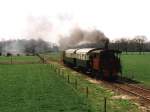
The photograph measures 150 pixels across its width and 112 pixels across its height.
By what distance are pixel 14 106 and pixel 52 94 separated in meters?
5.31

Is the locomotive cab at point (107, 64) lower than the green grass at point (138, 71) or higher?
higher

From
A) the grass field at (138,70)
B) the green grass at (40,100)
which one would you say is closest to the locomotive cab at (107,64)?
the grass field at (138,70)

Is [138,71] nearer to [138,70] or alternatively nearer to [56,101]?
[138,70]

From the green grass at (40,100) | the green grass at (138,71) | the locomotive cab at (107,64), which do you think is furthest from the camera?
the green grass at (138,71)

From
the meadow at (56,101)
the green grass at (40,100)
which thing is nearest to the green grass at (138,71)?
the meadow at (56,101)

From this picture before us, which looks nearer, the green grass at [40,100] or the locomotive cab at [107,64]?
the green grass at [40,100]

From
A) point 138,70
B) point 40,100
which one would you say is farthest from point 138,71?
point 40,100

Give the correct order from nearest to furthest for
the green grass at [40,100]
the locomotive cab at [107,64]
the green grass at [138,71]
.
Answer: the green grass at [40,100]
the locomotive cab at [107,64]
the green grass at [138,71]

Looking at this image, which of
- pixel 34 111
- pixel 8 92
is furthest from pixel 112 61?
pixel 34 111

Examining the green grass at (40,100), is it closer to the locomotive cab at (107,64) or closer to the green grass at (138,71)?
the locomotive cab at (107,64)

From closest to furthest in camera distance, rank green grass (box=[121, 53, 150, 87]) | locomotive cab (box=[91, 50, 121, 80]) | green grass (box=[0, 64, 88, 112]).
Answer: green grass (box=[0, 64, 88, 112]) → locomotive cab (box=[91, 50, 121, 80]) → green grass (box=[121, 53, 150, 87])

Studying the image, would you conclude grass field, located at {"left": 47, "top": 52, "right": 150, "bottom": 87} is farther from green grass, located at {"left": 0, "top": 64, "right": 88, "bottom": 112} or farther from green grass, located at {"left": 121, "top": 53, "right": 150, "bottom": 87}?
green grass, located at {"left": 0, "top": 64, "right": 88, "bottom": 112}

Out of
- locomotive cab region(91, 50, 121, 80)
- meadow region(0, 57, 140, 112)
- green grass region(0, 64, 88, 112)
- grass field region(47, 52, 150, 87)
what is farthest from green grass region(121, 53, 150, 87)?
green grass region(0, 64, 88, 112)

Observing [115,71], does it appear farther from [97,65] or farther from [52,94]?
[52,94]
